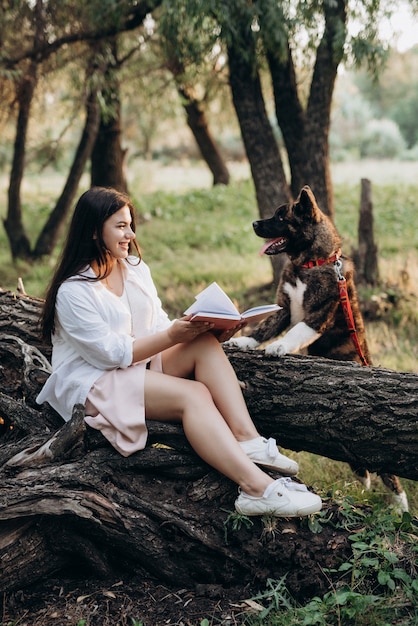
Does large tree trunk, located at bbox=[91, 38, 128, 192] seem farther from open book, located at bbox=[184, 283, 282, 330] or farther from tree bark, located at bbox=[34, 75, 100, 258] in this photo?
open book, located at bbox=[184, 283, 282, 330]

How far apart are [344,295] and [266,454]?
1.34 metres

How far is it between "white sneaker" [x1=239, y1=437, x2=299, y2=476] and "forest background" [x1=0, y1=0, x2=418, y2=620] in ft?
3.38

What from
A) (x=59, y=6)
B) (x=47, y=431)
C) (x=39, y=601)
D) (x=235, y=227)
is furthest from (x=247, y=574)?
(x=235, y=227)

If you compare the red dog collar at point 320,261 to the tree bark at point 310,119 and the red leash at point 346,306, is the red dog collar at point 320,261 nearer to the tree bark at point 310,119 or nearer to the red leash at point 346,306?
the red leash at point 346,306

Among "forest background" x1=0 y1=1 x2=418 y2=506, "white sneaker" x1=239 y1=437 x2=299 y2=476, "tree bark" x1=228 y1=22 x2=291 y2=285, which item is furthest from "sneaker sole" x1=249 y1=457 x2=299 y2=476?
"tree bark" x1=228 y1=22 x2=291 y2=285

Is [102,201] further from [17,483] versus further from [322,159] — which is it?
[322,159]

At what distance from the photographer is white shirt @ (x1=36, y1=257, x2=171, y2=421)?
3641 mm

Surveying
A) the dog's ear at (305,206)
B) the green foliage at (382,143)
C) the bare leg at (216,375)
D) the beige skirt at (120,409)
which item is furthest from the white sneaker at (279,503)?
the green foliage at (382,143)

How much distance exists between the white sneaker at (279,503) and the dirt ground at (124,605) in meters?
0.38

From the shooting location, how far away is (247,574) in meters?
3.38

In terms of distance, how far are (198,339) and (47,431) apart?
971 millimetres

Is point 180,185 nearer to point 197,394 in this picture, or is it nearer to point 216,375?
point 216,375

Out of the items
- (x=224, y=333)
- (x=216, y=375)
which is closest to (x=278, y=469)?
(x=216, y=375)

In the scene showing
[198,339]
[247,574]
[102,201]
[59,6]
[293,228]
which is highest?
[59,6]
